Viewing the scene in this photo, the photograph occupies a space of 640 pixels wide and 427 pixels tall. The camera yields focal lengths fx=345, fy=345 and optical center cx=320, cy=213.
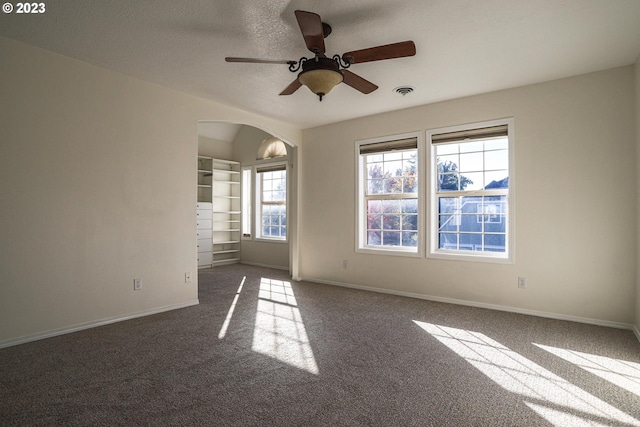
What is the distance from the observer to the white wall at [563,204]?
3.40m

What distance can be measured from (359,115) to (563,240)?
9.89ft

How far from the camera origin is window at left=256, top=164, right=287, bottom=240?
7.22 meters

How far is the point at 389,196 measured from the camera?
16.5 ft

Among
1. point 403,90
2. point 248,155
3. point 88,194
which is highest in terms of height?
point 403,90

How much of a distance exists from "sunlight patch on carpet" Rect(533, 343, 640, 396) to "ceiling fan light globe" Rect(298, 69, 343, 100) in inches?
112

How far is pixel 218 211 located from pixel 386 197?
4.03 meters

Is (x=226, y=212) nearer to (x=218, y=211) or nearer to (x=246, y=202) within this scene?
(x=218, y=211)

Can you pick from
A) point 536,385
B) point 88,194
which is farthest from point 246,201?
point 536,385

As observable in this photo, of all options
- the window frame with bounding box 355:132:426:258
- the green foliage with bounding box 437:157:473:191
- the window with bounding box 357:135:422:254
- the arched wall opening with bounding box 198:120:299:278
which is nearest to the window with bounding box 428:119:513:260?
the green foliage with bounding box 437:157:473:191

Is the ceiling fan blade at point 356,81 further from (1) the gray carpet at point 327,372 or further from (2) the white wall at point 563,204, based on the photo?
(1) the gray carpet at point 327,372

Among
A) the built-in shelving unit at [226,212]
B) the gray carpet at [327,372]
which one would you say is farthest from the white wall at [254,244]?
the gray carpet at [327,372]

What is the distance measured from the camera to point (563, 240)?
3678mm

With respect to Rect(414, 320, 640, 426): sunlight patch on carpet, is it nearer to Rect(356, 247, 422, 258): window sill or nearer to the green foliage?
Rect(356, 247, 422, 258): window sill

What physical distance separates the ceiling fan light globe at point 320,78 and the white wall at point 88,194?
2.11 meters
